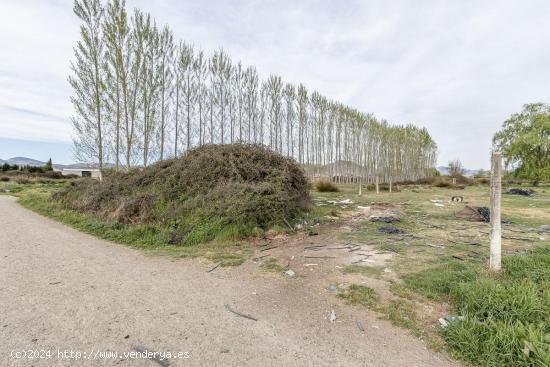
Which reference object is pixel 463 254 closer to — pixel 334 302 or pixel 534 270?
pixel 534 270

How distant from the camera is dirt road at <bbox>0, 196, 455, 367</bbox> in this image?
7.37ft

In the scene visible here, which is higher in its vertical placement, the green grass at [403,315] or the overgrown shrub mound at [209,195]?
the overgrown shrub mound at [209,195]

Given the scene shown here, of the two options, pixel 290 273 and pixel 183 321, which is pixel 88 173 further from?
pixel 183 321

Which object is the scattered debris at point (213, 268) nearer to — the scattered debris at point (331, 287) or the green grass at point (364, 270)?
the scattered debris at point (331, 287)

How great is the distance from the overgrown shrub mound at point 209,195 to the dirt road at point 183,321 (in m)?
2.22

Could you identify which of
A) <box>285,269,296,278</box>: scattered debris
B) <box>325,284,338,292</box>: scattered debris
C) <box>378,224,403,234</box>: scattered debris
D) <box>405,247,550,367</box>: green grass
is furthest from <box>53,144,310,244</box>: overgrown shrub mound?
<box>405,247,550,367</box>: green grass

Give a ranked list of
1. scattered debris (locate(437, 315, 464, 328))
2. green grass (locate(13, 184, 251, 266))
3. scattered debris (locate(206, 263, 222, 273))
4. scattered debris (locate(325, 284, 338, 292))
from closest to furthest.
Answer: scattered debris (locate(437, 315, 464, 328)), scattered debris (locate(325, 284, 338, 292)), scattered debris (locate(206, 263, 222, 273)), green grass (locate(13, 184, 251, 266))

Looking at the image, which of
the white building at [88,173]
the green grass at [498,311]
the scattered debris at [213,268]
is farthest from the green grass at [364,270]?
the white building at [88,173]

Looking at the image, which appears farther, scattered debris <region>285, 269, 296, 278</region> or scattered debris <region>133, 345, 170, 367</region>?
scattered debris <region>285, 269, 296, 278</region>

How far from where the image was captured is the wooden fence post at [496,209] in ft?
11.9

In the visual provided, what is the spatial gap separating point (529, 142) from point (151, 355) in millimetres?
38740

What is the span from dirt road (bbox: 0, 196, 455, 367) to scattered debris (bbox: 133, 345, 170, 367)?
0.02m

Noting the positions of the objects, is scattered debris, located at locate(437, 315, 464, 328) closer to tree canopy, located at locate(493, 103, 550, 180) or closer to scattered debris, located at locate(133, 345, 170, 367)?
scattered debris, located at locate(133, 345, 170, 367)

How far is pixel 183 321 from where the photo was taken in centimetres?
277
